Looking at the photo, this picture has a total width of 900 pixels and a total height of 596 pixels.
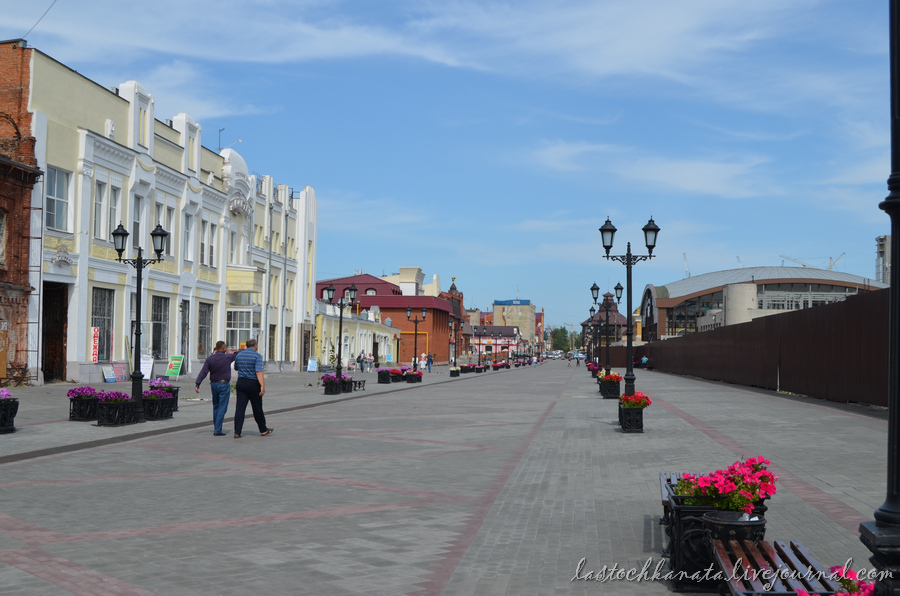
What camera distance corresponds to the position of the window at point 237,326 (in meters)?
45.2

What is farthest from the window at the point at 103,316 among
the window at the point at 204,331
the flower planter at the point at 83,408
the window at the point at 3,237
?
the flower planter at the point at 83,408

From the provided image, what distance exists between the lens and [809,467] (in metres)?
11.3

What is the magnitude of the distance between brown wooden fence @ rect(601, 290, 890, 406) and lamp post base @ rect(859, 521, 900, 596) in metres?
16.0

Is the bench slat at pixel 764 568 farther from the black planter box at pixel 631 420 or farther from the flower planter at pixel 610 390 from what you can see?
the flower planter at pixel 610 390

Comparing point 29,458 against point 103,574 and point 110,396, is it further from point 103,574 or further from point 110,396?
point 103,574

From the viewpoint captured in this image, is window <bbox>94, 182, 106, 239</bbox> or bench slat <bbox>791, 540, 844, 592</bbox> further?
window <bbox>94, 182, 106, 239</bbox>

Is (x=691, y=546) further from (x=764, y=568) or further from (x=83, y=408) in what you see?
(x=83, y=408)

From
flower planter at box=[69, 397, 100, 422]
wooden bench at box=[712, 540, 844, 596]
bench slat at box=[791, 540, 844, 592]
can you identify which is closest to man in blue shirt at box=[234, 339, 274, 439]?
flower planter at box=[69, 397, 100, 422]

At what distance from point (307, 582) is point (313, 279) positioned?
52.8 meters

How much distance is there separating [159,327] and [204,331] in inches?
200

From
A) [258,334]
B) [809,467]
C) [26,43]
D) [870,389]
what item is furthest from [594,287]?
[809,467]

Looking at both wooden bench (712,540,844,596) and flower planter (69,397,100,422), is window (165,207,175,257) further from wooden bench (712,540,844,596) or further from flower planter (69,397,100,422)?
wooden bench (712,540,844,596)

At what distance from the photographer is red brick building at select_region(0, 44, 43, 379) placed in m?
26.0

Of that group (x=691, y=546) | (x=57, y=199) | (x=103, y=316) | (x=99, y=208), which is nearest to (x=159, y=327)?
(x=103, y=316)
